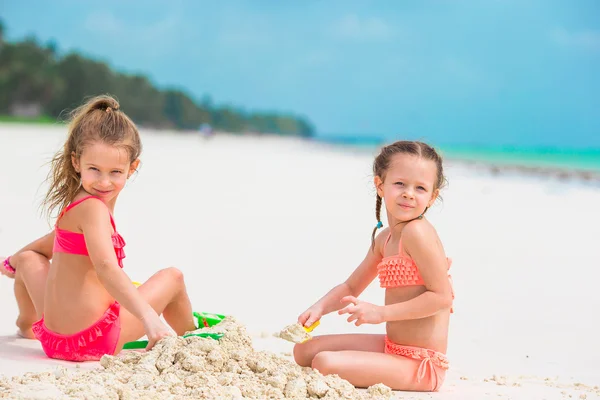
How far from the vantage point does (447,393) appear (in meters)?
3.18

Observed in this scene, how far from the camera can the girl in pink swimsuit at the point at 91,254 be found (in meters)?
3.36

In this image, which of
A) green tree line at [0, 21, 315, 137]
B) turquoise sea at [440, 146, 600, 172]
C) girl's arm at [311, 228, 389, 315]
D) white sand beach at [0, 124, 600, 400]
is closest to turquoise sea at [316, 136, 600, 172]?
turquoise sea at [440, 146, 600, 172]

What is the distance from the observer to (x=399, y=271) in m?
3.26

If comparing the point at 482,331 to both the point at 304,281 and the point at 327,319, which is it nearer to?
the point at 327,319

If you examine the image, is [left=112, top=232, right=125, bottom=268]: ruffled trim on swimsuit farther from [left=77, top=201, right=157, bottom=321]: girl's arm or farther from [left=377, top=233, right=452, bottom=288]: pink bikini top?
[left=377, top=233, right=452, bottom=288]: pink bikini top

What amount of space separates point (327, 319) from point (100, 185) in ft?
6.08

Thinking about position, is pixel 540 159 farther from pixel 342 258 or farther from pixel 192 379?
→ pixel 192 379

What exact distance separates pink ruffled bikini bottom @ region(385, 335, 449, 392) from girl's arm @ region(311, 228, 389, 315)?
0.39m

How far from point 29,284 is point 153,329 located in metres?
0.94

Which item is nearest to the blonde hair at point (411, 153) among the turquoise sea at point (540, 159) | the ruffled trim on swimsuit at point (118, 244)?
the ruffled trim on swimsuit at point (118, 244)

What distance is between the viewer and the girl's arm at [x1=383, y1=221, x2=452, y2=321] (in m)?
3.13

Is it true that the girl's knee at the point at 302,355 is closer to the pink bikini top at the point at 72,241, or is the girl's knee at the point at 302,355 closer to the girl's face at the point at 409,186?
the girl's face at the point at 409,186

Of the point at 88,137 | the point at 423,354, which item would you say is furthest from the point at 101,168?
the point at 423,354

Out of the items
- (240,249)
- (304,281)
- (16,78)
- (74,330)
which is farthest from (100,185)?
(16,78)
